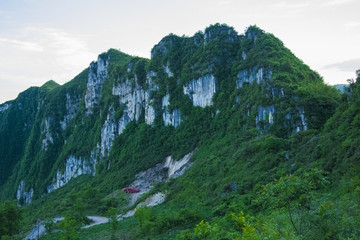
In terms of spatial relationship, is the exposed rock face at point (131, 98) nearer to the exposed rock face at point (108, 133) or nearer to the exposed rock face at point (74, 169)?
the exposed rock face at point (108, 133)

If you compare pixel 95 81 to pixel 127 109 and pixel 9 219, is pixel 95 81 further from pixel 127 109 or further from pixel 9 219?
pixel 9 219

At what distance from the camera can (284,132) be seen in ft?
140

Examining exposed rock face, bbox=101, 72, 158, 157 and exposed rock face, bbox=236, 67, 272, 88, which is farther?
exposed rock face, bbox=101, 72, 158, 157

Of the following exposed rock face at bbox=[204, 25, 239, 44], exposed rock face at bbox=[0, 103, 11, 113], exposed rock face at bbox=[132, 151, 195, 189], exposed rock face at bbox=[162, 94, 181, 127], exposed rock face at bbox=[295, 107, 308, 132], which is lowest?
exposed rock face at bbox=[132, 151, 195, 189]

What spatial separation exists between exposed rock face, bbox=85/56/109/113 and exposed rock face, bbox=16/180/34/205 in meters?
39.6

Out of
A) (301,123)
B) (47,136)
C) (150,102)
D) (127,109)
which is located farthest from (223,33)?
(47,136)

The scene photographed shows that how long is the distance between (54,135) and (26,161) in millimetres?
20295

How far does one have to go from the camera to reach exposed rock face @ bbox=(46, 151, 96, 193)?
97812 millimetres

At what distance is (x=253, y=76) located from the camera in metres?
55.0

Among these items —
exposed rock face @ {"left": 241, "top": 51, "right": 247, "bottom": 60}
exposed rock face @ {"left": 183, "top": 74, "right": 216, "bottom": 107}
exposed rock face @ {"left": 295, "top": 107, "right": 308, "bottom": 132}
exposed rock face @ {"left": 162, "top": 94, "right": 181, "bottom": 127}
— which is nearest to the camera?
exposed rock face @ {"left": 295, "top": 107, "right": 308, "bottom": 132}

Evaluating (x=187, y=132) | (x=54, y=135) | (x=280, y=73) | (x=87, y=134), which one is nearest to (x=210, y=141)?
(x=187, y=132)

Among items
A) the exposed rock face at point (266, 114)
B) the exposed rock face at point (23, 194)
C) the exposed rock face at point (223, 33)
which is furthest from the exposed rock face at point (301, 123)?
the exposed rock face at point (23, 194)

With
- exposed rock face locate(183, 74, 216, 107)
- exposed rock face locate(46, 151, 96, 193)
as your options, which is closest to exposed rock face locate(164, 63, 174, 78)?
exposed rock face locate(183, 74, 216, 107)

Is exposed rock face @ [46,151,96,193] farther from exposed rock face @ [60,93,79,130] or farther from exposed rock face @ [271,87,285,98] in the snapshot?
exposed rock face @ [271,87,285,98]
